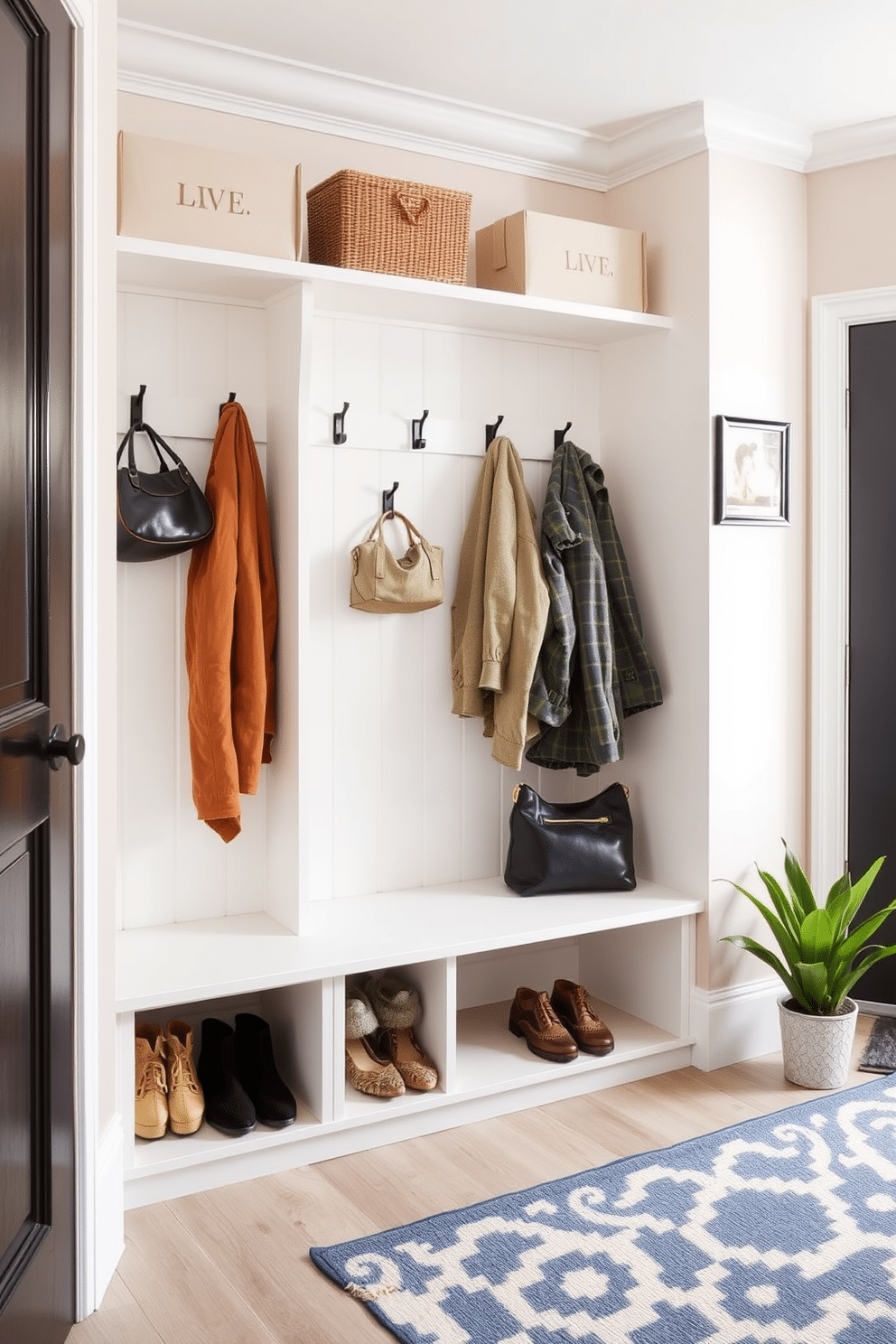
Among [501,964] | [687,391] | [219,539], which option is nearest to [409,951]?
[501,964]

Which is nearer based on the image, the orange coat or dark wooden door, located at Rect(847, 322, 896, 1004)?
the orange coat

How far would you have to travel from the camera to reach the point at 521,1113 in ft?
9.20

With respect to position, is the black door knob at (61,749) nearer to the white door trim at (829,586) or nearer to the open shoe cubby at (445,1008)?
the open shoe cubby at (445,1008)

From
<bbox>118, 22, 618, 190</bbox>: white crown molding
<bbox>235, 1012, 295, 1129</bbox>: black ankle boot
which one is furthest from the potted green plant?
<bbox>118, 22, 618, 190</bbox>: white crown molding

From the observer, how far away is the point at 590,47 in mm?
2637

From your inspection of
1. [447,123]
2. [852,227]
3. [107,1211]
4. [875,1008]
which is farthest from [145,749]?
[852,227]

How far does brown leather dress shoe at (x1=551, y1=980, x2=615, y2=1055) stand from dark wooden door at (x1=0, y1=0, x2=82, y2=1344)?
56.5 inches

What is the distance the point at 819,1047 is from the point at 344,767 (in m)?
1.38

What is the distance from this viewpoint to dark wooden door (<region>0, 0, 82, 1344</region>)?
1.57 metres

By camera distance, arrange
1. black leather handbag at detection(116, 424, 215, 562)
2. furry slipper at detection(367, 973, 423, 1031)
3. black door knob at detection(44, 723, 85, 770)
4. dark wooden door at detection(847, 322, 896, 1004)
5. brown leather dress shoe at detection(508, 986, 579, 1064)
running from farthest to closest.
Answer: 1. dark wooden door at detection(847, 322, 896, 1004)
2. brown leather dress shoe at detection(508, 986, 579, 1064)
3. furry slipper at detection(367, 973, 423, 1031)
4. black leather handbag at detection(116, 424, 215, 562)
5. black door knob at detection(44, 723, 85, 770)

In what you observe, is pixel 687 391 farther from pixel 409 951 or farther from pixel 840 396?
pixel 409 951

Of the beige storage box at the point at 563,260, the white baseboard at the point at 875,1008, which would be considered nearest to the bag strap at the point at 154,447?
the beige storage box at the point at 563,260

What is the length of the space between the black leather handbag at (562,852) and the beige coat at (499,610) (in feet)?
0.56

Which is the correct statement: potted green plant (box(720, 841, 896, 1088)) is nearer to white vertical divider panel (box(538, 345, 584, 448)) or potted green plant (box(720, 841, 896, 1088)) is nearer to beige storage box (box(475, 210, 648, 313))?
white vertical divider panel (box(538, 345, 584, 448))
